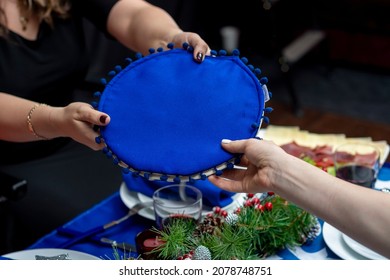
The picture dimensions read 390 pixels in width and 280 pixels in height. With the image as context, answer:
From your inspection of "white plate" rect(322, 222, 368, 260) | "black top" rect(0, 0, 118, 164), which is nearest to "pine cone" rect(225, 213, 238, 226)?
"white plate" rect(322, 222, 368, 260)

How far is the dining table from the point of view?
1.02 metres

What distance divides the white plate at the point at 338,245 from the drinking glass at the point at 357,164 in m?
0.16

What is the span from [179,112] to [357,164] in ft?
1.51

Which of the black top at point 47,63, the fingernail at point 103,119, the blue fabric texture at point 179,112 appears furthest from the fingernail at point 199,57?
the black top at point 47,63

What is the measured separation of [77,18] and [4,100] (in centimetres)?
48

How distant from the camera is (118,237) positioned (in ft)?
3.62

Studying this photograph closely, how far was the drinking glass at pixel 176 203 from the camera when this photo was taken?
101 cm

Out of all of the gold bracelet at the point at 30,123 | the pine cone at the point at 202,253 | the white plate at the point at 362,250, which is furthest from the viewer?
the gold bracelet at the point at 30,123

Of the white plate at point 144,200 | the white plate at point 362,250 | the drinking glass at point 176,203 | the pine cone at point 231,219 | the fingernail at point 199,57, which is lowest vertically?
the white plate at point 144,200

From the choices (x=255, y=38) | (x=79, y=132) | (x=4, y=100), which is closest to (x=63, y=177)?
(x=4, y=100)

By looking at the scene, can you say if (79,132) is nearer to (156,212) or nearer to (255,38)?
(156,212)

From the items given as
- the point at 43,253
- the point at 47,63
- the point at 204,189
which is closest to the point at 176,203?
the point at 204,189

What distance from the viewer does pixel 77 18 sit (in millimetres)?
1678

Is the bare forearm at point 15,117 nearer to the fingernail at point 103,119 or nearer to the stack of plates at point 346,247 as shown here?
the fingernail at point 103,119
